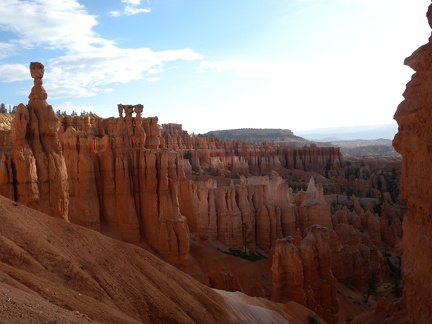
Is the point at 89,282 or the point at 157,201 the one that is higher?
the point at 157,201

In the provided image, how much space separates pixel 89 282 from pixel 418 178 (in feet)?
31.7

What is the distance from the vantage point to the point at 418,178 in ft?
39.3

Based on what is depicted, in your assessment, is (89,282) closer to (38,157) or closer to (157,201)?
(38,157)

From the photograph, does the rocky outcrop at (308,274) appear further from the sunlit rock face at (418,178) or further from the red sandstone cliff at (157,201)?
the sunlit rock face at (418,178)

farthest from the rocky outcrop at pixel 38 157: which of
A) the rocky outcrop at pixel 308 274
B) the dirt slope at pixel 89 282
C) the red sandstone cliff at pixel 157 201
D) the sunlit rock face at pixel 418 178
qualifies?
the sunlit rock face at pixel 418 178

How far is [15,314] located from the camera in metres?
8.55

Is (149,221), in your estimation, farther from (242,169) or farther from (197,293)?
(242,169)

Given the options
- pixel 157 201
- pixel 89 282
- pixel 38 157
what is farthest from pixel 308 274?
pixel 38 157

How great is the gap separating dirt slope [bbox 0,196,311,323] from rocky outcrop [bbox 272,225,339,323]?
4792mm

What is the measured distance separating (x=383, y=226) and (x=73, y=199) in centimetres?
3162

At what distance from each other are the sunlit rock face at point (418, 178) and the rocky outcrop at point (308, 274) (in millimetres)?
10977

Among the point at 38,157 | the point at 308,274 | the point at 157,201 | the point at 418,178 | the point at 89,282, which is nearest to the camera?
the point at 418,178

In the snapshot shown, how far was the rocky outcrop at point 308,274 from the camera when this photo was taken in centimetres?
2408

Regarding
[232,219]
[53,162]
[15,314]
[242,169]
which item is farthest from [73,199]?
[242,169]
